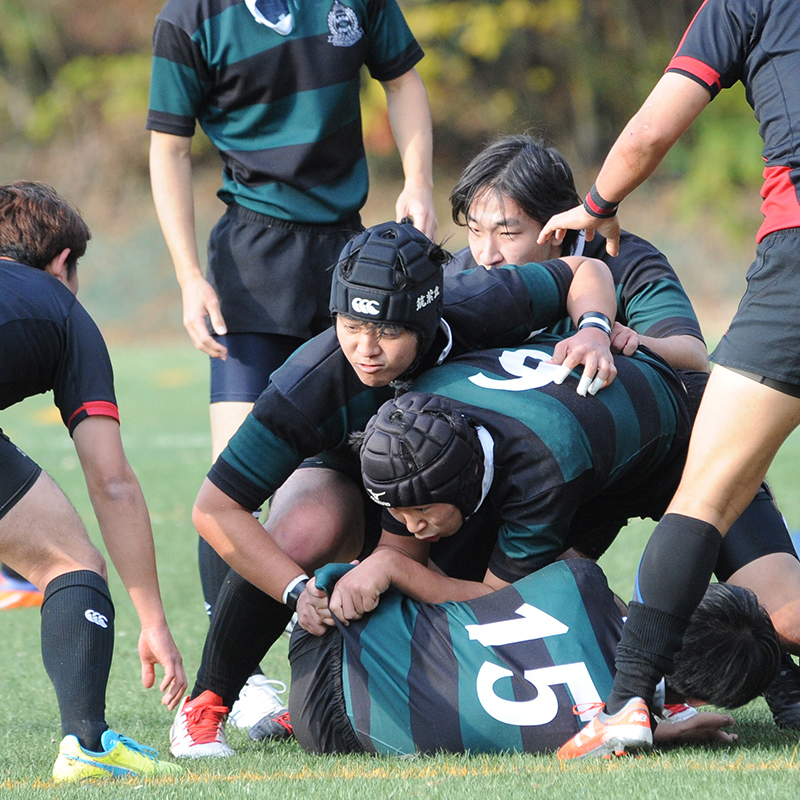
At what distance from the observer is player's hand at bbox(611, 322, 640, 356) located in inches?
124

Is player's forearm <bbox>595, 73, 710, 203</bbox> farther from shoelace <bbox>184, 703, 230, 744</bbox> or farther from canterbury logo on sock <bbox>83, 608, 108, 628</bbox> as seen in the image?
shoelace <bbox>184, 703, 230, 744</bbox>

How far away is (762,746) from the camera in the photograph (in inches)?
107

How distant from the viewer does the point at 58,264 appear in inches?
121

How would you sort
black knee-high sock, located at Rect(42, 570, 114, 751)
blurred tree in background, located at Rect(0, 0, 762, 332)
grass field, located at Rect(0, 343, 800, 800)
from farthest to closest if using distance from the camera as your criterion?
blurred tree in background, located at Rect(0, 0, 762, 332) < black knee-high sock, located at Rect(42, 570, 114, 751) < grass field, located at Rect(0, 343, 800, 800)

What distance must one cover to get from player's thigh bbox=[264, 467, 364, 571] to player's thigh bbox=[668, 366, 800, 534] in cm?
99

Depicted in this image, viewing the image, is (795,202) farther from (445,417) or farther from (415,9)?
(415,9)

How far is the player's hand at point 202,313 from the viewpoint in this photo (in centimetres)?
361

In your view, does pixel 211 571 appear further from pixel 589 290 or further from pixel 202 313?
pixel 589 290

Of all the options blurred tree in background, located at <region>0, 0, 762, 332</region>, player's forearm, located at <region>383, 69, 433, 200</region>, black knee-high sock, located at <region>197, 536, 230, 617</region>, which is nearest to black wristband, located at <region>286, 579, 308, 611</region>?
black knee-high sock, located at <region>197, 536, 230, 617</region>

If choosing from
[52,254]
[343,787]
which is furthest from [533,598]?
[52,254]

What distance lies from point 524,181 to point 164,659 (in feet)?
5.98

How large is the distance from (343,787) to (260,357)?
173 centimetres

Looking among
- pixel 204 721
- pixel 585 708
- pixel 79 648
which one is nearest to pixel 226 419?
pixel 204 721

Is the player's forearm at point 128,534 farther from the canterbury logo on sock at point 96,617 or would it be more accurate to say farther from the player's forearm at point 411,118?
the player's forearm at point 411,118
